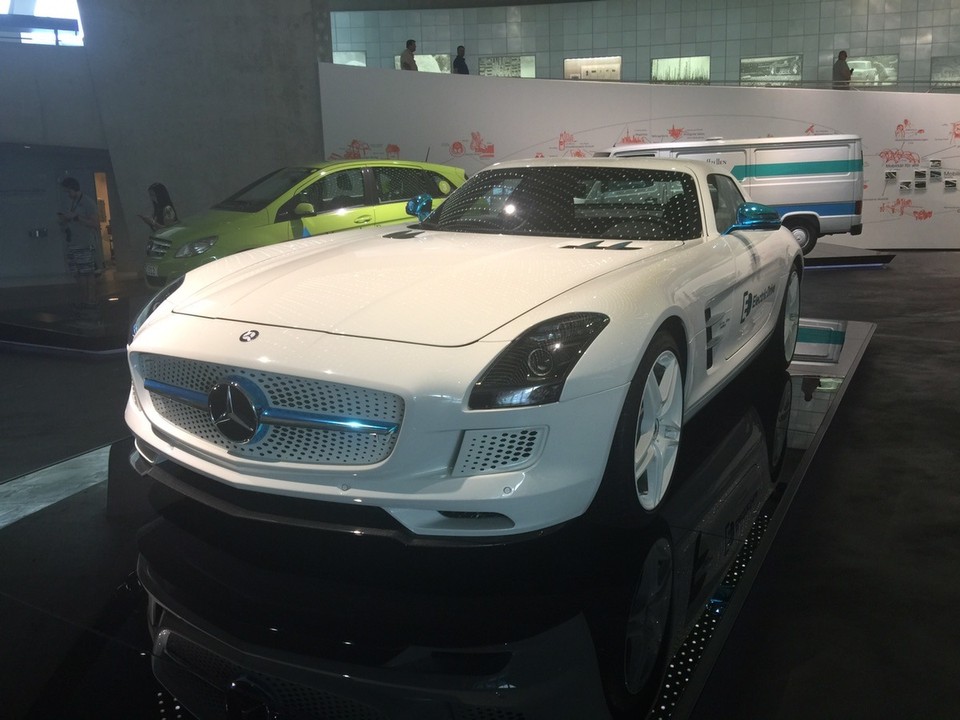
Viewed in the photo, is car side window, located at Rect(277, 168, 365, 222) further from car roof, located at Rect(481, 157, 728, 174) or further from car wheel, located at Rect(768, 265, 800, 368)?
car wheel, located at Rect(768, 265, 800, 368)

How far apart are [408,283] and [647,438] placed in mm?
865

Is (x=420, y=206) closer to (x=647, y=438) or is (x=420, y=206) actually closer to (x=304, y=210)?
(x=647, y=438)

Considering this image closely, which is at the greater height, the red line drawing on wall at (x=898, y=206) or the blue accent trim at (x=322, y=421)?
the red line drawing on wall at (x=898, y=206)

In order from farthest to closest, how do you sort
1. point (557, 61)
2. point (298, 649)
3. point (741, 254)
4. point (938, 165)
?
point (557, 61) → point (938, 165) → point (741, 254) → point (298, 649)

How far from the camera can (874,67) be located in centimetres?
1602

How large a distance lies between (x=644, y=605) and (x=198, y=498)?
1223 millimetres

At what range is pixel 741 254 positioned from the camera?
347 cm

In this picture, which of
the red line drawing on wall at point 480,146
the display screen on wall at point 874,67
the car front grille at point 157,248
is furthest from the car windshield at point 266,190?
the display screen on wall at point 874,67

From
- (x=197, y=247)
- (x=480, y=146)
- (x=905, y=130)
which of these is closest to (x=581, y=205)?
(x=197, y=247)

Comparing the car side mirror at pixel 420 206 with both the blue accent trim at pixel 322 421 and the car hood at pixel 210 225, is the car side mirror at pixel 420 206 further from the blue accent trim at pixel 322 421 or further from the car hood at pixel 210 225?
the car hood at pixel 210 225

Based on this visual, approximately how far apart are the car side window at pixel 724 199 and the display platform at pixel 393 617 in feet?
4.62

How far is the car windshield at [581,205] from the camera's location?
3.33 meters

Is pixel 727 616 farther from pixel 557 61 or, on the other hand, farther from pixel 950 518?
pixel 557 61

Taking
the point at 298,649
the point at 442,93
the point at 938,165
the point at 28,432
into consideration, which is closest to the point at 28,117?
the point at 442,93
